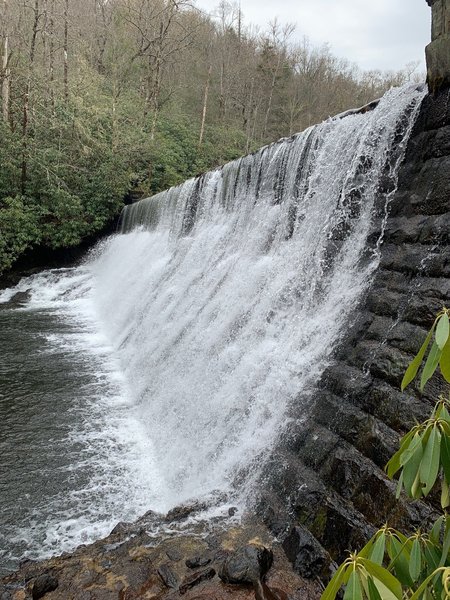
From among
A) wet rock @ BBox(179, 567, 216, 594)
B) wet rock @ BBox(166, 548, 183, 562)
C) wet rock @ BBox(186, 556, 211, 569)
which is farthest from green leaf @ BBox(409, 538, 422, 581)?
wet rock @ BBox(166, 548, 183, 562)

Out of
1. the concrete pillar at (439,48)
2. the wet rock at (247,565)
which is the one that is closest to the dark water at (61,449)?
the wet rock at (247,565)

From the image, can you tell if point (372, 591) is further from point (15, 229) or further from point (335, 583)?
point (15, 229)

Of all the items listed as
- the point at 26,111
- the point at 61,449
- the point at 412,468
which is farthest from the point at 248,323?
the point at 26,111

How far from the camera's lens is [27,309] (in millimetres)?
11375

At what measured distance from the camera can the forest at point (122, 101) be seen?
14.6 m

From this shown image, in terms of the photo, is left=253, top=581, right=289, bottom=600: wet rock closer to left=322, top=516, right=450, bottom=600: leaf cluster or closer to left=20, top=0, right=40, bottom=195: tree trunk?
left=322, top=516, right=450, bottom=600: leaf cluster

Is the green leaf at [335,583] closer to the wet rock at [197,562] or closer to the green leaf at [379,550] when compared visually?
the green leaf at [379,550]

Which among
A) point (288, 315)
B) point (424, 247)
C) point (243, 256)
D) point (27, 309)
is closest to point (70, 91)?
point (27, 309)

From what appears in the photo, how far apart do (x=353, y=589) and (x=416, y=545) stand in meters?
0.34

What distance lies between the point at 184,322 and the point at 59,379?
7.11 ft

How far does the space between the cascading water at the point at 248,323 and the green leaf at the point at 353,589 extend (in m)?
3.03

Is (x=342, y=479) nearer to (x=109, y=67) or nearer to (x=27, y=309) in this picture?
(x=27, y=309)

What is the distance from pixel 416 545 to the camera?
94 cm

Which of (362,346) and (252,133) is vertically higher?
(252,133)
